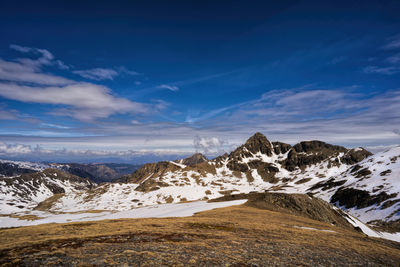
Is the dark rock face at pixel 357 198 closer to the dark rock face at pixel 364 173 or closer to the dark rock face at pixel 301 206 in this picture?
the dark rock face at pixel 364 173

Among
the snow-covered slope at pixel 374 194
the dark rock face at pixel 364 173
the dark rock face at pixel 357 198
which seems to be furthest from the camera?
the dark rock face at pixel 364 173

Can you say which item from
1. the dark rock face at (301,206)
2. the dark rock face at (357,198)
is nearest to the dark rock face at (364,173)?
the dark rock face at (357,198)

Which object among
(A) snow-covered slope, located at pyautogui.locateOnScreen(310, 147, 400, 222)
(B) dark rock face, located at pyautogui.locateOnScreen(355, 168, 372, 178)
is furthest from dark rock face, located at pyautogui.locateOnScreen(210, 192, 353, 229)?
(B) dark rock face, located at pyautogui.locateOnScreen(355, 168, 372, 178)

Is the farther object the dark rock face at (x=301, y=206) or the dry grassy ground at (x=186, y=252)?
the dark rock face at (x=301, y=206)

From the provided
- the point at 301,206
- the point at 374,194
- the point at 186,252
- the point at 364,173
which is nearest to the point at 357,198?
the point at 374,194

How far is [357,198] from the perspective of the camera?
146m

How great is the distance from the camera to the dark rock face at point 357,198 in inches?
5092

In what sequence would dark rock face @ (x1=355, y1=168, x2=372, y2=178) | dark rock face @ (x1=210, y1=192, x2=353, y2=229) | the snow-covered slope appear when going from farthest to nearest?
dark rock face @ (x1=355, y1=168, x2=372, y2=178) < the snow-covered slope < dark rock face @ (x1=210, y1=192, x2=353, y2=229)

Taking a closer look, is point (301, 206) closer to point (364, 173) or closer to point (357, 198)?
point (357, 198)

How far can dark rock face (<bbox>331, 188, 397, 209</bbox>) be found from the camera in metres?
129

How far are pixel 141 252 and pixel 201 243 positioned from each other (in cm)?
702

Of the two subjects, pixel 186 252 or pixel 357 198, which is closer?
pixel 186 252

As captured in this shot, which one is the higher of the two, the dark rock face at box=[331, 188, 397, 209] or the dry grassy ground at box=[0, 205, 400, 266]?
the dry grassy ground at box=[0, 205, 400, 266]

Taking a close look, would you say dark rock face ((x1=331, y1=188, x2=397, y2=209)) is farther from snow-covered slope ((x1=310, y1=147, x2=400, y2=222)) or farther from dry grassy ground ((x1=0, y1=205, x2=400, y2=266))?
dry grassy ground ((x1=0, y1=205, x2=400, y2=266))
